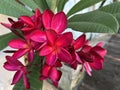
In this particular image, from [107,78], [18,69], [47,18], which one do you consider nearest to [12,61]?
[18,69]

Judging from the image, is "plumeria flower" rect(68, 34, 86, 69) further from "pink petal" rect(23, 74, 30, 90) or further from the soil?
the soil

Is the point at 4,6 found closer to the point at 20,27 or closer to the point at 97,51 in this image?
the point at 20,27

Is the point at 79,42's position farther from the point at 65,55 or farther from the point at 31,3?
the point at 31,3

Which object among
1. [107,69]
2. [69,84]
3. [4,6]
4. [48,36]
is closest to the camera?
[48,36]

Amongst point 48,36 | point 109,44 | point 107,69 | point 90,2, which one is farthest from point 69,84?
point 48,36

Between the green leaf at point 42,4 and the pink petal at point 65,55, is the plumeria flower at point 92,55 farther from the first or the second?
the green leaf at point 42,4

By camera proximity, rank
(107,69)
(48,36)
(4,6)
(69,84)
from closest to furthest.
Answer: (48,36)
(4,6)
(69,84)
(107,69)
